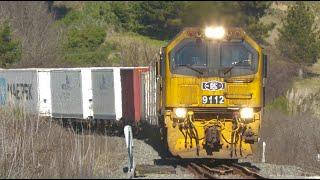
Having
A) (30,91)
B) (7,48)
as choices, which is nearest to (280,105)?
(30,91)

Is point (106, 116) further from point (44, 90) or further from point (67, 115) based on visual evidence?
point (44, 90)

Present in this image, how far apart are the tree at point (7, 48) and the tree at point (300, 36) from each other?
14.0 m

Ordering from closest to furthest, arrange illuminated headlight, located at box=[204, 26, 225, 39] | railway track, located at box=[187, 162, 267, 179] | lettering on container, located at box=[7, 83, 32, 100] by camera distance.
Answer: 1. railway track, located at box=[187, 162, 267, 179]
2. illuminated headlight, located at box=[204, 26, 225, 39]
3. lettering on container, located at box=[7, 83, 32, 100]

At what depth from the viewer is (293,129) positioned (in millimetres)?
21031

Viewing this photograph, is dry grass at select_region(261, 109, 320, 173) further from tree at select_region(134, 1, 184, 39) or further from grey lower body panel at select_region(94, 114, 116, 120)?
tree at select_region(134, 1, 184, 39)

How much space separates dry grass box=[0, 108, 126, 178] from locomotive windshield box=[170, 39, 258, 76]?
8.69 feet

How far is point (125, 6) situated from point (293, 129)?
1036 inches

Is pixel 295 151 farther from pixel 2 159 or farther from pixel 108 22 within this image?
pixel 108 22

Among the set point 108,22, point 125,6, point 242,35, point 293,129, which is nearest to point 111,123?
point 293,129

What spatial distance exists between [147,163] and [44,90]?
11.6 meters

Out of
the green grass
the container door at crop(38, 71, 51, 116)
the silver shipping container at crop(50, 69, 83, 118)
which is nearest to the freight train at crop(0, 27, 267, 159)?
the silver shipping container at crop(50, 69, 83, 118)

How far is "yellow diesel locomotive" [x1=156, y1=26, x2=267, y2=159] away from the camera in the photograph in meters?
14.0

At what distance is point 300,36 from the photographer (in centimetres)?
2886

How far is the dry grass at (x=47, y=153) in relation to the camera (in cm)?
1236
